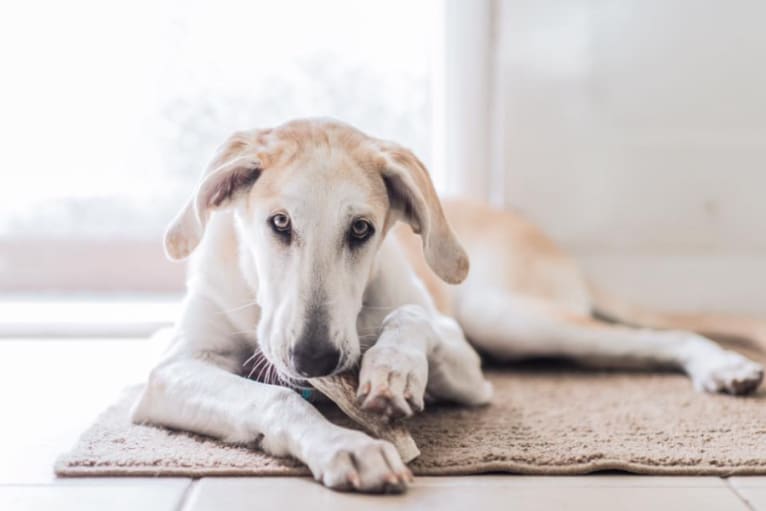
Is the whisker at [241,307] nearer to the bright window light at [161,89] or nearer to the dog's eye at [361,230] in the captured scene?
the dog's eye at [361,230]

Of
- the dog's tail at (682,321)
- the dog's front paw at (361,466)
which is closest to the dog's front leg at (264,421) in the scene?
the dog's front paw at (361,466)

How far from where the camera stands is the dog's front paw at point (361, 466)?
135 cm

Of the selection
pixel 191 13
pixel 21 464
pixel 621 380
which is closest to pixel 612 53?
pixel 621 380

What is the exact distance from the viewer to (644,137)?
8.88 feet

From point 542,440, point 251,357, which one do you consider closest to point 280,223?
Result: point 251,357

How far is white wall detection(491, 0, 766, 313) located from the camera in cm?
266

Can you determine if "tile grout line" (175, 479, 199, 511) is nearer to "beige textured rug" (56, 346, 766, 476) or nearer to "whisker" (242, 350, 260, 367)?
"beige textured rug" (56, 346, 766, 476)

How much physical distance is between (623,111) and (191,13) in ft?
4.33

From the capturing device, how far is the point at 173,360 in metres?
1.75

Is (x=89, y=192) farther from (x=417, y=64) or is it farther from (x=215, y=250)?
(x=215, y=250)

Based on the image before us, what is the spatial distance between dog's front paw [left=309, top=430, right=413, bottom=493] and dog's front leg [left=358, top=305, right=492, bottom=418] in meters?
0.07

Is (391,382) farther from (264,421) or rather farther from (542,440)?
(542,440)

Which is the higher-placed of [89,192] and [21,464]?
[89,192]

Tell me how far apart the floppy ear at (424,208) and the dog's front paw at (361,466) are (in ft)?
1.35
